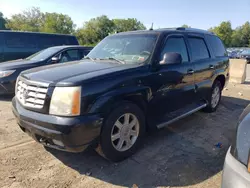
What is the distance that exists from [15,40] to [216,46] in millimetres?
8238

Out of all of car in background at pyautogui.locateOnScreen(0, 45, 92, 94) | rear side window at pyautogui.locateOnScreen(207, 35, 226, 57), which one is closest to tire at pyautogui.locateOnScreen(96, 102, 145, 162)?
rear side window at pyautogui.locateOnScreen(207, 35, 226, 57)

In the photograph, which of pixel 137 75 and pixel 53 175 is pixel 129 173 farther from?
pixel 137 75

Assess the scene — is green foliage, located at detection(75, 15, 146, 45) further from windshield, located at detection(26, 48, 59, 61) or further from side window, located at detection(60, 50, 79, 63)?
windshield, located at detection(26, 48, 59, 61)

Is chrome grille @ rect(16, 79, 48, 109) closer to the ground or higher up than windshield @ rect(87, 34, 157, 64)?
closer to the ground

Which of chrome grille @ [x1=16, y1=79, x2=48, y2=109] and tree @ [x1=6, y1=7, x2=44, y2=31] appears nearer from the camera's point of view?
chrome grille @ [x1=16, y1=79, x2=48, y2=109]

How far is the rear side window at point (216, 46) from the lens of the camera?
518 cm

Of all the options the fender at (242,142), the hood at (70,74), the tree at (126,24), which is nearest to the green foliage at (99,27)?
the tree at (126,24)

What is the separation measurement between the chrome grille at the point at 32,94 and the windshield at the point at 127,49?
131 cm

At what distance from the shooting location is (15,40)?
9422 mm

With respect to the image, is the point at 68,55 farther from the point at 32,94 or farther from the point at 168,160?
the point at 168,160

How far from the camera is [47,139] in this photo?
2.62 metres

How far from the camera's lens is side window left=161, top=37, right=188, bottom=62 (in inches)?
144

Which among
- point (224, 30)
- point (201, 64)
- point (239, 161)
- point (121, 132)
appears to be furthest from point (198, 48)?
point (224, 30)

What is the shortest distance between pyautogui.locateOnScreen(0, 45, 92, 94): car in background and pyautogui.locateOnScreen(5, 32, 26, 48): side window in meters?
2.91
